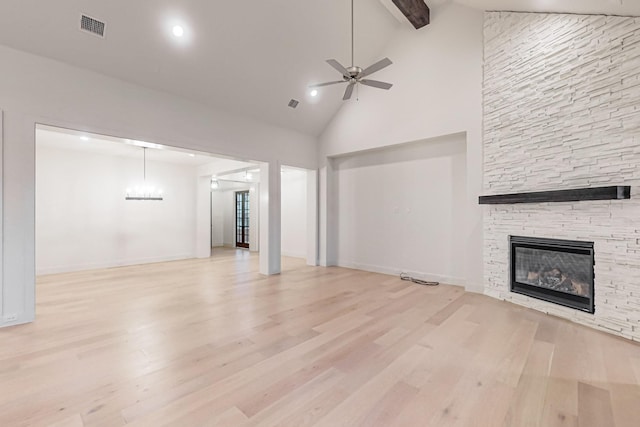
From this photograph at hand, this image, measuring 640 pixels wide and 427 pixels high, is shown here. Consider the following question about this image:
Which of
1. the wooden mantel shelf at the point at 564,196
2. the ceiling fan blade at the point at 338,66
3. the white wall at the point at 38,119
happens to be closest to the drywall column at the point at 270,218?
the white wall at the point at 38,119

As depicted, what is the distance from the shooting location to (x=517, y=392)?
208 centimetres

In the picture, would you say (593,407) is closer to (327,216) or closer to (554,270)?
(554,270)

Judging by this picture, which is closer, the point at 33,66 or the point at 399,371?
the point at 399,371

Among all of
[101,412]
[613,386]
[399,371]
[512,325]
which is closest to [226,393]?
[101,412]

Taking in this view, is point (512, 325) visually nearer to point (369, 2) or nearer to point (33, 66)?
point (369, 2)

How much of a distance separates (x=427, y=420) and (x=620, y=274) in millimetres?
3095

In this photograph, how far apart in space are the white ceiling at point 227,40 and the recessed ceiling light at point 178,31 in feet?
0.17

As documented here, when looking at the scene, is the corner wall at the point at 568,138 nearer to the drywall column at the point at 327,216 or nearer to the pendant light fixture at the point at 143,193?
the drywall column at the point at 327,216

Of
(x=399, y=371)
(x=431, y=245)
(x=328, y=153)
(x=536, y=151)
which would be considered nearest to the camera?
(x=399, y=371)

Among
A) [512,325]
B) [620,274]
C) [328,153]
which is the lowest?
[512,325]

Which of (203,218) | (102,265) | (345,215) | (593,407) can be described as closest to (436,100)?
(345,215)

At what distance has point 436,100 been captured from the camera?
518cm

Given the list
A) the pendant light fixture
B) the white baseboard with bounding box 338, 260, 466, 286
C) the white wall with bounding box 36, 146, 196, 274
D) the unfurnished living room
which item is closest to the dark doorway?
the white wall with bounding box 36, 146, 196, 274

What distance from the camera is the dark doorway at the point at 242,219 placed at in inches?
457
